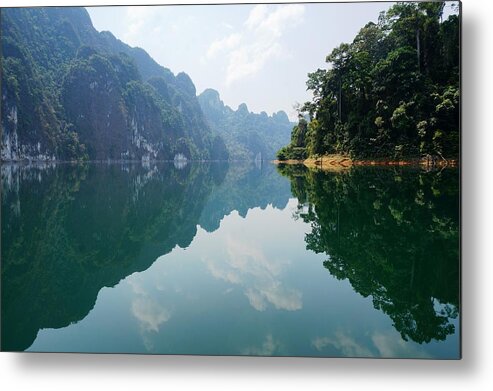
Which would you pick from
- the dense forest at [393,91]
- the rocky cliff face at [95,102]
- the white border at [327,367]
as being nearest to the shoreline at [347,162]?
the dense forest at [393,91]

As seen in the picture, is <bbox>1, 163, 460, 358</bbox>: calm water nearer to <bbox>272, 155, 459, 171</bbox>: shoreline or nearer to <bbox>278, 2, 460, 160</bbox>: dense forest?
<bbox>278, 2, 460, 160</bbox>: dense forest

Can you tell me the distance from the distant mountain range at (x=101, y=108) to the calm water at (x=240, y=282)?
1666mm

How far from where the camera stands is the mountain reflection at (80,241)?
3.38 metres

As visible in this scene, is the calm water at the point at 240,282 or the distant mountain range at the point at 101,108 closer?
the calm water at the point at 240,282

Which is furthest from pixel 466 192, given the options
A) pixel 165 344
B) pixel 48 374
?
pixel 48 374

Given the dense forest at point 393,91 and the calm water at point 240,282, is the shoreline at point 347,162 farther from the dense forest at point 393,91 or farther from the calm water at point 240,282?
the calm water at point 240,282

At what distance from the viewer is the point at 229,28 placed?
471cm

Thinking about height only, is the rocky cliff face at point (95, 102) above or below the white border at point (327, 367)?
above

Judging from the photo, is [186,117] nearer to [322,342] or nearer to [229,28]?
[229,28]

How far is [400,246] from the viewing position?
174 inches

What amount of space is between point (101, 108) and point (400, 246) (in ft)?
120

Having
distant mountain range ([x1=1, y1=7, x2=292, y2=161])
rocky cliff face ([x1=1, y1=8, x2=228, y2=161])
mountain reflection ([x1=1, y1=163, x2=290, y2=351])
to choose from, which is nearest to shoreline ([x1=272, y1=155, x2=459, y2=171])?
distant mountain range ([x1=1, y1=7, x2=292, y2=161])

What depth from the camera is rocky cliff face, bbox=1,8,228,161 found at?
12.1m

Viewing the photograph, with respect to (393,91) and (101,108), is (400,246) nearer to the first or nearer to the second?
(393,91)
